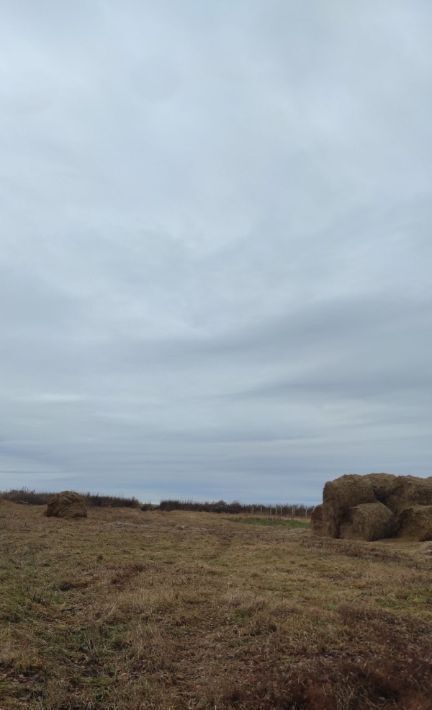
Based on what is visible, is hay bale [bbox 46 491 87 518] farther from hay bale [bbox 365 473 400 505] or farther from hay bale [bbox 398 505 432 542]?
hay bale [bbox 398 505 432 542]

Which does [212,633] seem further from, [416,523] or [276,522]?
[276,522]

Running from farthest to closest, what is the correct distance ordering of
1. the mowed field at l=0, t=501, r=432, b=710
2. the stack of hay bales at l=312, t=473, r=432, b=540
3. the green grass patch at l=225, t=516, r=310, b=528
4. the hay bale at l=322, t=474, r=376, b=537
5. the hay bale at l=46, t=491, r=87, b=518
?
the green grass patch at l=225, t=516, r=310, b=528
the hay bale at l=46, t=491, r=87, b=518
the hay bale at l=322, t=474, r=376, b=537
the stack of hay bales at l=312, t=473, r=432, b=540
the mowed field at l=0, t=501, r=432, b=710

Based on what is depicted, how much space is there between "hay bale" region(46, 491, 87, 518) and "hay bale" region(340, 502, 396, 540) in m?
13.1

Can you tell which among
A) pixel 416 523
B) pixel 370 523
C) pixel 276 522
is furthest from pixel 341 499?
pixel 276 522

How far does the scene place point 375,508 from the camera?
69.7 ft

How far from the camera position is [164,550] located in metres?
16.8

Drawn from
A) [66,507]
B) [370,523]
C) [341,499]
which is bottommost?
[370,523]

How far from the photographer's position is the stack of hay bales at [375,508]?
20.7m

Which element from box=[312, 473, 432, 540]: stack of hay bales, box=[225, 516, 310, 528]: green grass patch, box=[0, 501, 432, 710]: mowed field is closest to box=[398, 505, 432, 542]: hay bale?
box=[312, 473, 432, 540]: stack of hay bales

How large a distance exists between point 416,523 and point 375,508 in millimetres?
1497

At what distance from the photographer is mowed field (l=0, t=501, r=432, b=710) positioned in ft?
19.3

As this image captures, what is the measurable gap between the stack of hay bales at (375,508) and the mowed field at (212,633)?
611 cm

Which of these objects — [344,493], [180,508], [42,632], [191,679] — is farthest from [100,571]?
[180,508]

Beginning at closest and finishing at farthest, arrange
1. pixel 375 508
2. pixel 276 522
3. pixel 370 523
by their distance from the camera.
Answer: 1. pixel 370 523
2. pixel 375 508
3. pixel 276 522
